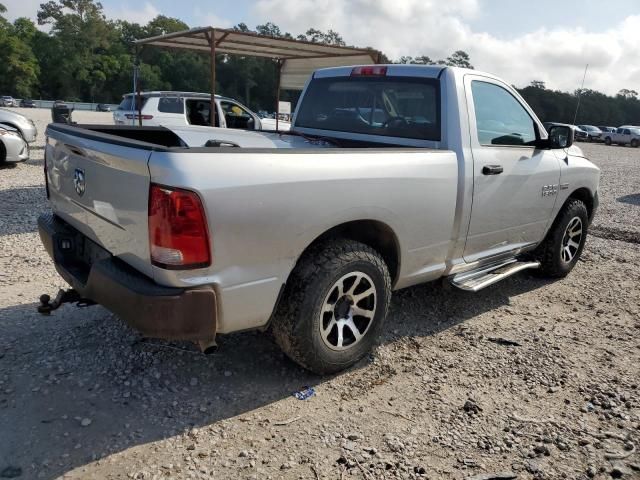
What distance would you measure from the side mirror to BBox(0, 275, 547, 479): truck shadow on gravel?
Answer: 1898mm

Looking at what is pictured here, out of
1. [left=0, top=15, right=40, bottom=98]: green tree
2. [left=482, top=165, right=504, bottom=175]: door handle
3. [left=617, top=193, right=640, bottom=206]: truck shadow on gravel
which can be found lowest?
[left=617, top=193, right=640, bottom=206]: truck shadow on gravel

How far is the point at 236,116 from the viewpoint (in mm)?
12891

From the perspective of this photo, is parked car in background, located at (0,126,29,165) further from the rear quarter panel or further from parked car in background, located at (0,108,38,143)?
the rear quarter panel

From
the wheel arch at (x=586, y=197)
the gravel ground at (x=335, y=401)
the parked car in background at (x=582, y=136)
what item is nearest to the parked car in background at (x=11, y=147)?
the gravel ground at (x=335, y=401)

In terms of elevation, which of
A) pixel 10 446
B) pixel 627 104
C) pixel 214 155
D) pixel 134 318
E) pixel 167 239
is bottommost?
pixel 10 446

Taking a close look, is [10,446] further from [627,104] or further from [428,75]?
[627,104]

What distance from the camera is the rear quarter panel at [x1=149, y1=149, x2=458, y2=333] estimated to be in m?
2.43

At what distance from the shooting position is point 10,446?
2539 mm

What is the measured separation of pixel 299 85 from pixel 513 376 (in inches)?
369

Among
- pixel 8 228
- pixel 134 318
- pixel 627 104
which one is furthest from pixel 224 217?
pixel 627 104

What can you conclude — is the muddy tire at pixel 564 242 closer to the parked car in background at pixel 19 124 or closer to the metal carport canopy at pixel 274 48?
the metal carport canopy at pixel 274 48

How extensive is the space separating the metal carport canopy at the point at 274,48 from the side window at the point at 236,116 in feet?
4.96

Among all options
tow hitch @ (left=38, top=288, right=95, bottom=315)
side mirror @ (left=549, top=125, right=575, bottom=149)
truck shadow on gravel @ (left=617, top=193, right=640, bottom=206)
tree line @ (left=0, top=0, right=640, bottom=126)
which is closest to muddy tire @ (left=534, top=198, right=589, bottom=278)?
side mirror @ (left=549, top=125, right=575, bottom=149)

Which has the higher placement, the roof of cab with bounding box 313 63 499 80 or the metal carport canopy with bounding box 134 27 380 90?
the metal carport canopy with bounding box 134 27 380 90
